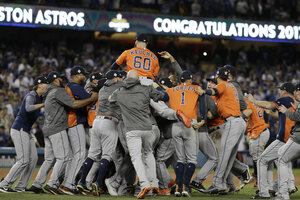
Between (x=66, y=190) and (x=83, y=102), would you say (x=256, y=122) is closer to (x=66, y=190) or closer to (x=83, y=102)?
(x=83, y=102)

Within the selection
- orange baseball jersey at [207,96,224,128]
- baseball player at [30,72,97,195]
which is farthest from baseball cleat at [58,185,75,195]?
orange baseball jersey at [207,96,224,128]

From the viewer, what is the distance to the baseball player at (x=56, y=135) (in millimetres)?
9797

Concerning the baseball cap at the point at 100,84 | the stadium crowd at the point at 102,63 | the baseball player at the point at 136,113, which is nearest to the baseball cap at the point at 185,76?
the baseball player at the point at 136,113

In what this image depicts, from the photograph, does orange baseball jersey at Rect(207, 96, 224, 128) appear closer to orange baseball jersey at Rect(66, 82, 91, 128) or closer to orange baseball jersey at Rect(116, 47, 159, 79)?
orange baseball jersey at Rect(116, 47, 159, 79)

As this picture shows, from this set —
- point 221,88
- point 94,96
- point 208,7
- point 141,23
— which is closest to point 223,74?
point 221,88

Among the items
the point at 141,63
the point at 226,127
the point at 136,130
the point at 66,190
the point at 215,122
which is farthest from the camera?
the point at 215,122

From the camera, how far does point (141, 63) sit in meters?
10.3

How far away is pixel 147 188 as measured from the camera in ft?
28.6

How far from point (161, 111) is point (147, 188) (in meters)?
1.54

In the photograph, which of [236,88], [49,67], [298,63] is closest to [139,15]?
[49,67]

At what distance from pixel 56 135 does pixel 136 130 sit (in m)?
1.65

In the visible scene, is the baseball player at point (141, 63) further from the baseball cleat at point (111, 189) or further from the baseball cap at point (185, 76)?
the baseball cleat at point (111, 189)

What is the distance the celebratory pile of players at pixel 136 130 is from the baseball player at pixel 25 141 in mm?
18

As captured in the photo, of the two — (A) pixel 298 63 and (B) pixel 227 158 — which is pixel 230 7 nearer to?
(A) pixel 298 63
